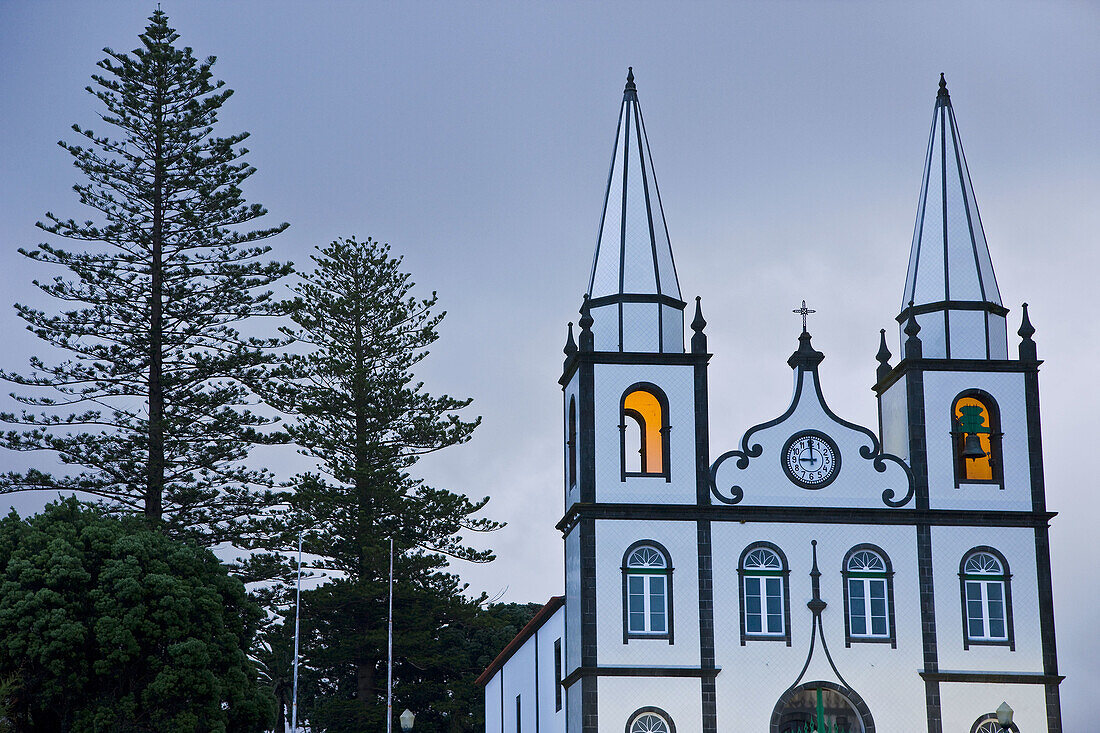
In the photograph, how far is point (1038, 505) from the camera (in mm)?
32062

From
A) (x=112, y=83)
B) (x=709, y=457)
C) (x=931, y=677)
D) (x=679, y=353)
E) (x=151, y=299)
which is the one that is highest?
(x=112, y=83)

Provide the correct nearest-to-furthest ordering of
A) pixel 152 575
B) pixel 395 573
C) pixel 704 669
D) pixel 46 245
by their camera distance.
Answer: pixel 704 669, pixel 152 575, pixel 46 245, pixel 395 573

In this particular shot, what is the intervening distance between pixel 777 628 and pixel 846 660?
140 centimetres

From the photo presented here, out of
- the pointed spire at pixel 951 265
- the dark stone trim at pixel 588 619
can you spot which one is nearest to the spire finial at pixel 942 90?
the pointed spire at pixel 951 265

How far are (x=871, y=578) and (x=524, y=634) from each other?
9440 mm

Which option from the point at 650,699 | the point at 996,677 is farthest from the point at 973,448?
the point at 650,699

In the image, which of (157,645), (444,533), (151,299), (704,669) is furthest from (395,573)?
(704,669)

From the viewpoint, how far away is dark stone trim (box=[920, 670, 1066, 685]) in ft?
102

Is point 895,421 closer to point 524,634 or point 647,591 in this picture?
point 647,591

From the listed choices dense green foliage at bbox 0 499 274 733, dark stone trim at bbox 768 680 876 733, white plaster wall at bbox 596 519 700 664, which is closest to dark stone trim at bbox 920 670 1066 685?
dark stone trim at bbox 768 680 876 733

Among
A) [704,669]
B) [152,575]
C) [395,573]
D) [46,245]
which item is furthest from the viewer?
[395,573]

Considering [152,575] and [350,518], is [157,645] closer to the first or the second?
[152,575]

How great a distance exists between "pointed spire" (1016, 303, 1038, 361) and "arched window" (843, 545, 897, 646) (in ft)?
16.4

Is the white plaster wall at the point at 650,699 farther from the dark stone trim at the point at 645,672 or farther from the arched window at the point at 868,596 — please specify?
the arched window at the point at 868,596
